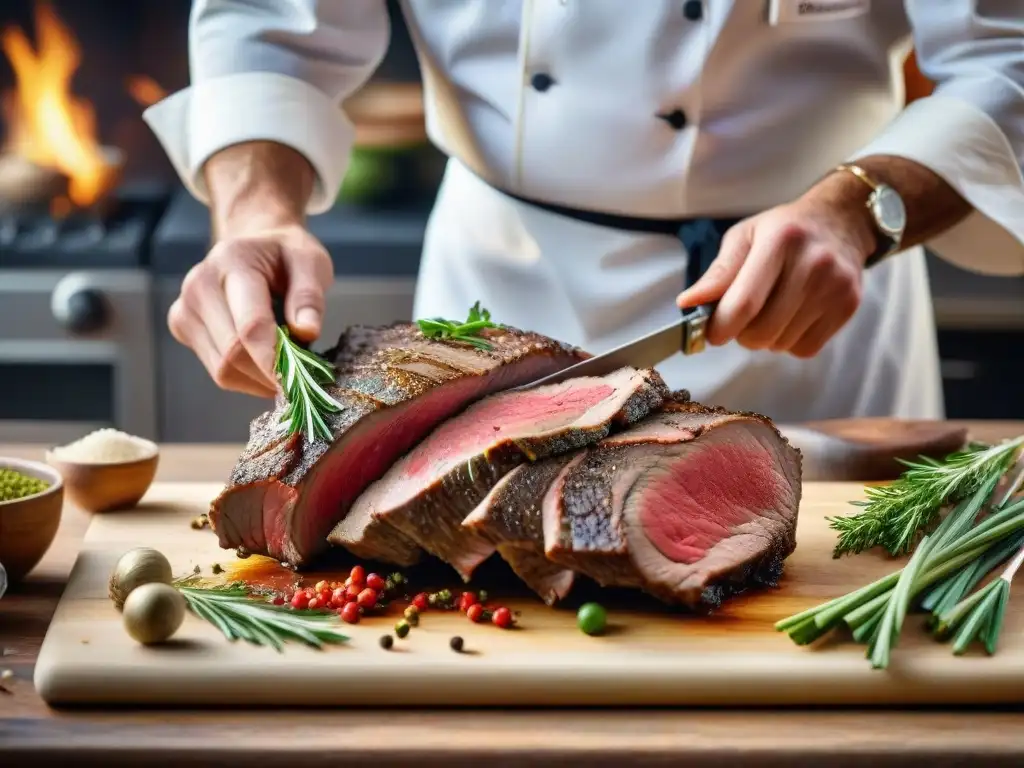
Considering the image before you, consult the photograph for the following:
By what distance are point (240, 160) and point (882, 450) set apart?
1.25m

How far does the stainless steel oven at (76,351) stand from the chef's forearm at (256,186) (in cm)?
124

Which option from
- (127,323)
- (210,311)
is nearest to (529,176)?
(210,311)

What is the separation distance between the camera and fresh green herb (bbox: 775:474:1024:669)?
1465mm

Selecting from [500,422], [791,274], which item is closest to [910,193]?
[791,274]

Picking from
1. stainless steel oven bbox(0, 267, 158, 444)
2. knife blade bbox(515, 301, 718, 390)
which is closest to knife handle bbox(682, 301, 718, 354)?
knife blade bbox(515, 301, 718, 390)

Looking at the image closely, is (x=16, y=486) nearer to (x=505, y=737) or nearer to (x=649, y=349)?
(x=505, y=737)

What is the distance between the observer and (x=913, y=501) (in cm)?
182

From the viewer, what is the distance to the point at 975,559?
1.66 m

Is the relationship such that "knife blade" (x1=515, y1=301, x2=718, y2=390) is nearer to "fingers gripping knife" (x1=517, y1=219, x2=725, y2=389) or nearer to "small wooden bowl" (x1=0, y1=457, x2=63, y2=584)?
"fingers gripping knife" (x1=517, y1=219, x2=725, y2=389)

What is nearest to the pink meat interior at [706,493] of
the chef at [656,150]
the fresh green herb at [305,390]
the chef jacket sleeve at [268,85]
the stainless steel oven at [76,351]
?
the chef at [656,150]

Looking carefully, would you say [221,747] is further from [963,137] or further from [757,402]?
[963,137]

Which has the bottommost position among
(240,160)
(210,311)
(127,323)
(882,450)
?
(127,323)

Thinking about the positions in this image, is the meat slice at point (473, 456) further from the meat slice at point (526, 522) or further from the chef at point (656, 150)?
the chef at point (656, 150)

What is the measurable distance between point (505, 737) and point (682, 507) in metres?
0.44
